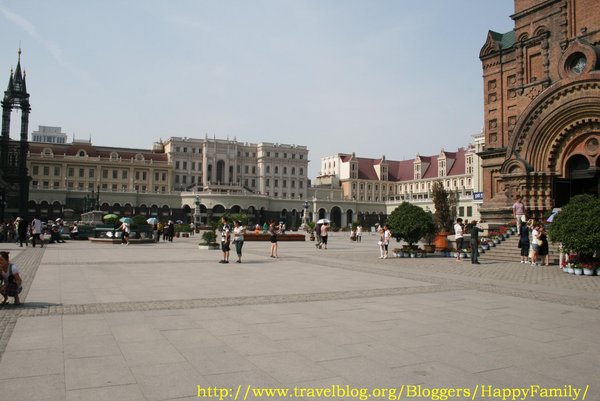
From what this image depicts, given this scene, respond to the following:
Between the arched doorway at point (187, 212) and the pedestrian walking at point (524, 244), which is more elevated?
the arched doorway at point (187, 212)

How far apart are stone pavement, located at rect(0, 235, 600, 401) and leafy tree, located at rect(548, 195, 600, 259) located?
338 cm

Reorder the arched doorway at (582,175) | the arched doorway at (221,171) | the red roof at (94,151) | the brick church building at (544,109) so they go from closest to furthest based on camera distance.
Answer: the brick church building at (544,109)
the arched doorway at (582,175)
the red roof at (94,151)
the arched doorway at (221,171)

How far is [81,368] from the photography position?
5.71 m

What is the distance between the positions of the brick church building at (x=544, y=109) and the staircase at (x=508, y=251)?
14.5 feet

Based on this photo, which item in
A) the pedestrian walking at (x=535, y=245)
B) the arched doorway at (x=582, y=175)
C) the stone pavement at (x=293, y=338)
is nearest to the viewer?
the stone pavement at (x=293, y=338)

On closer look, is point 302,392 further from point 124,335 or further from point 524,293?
point 524,293

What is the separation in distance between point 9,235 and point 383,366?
33.8 meters

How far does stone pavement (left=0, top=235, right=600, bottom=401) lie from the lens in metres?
5.30

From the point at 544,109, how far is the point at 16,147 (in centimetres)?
4616

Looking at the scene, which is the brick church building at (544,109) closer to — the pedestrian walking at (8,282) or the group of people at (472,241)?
the group of people at (472,241)

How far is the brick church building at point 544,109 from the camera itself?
2564 cm

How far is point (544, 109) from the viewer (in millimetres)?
27438

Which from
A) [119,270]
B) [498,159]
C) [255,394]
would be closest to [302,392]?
[255,394]

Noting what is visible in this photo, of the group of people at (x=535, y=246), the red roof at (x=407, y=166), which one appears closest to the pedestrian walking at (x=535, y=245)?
the group of people at (x=535, y=246)
